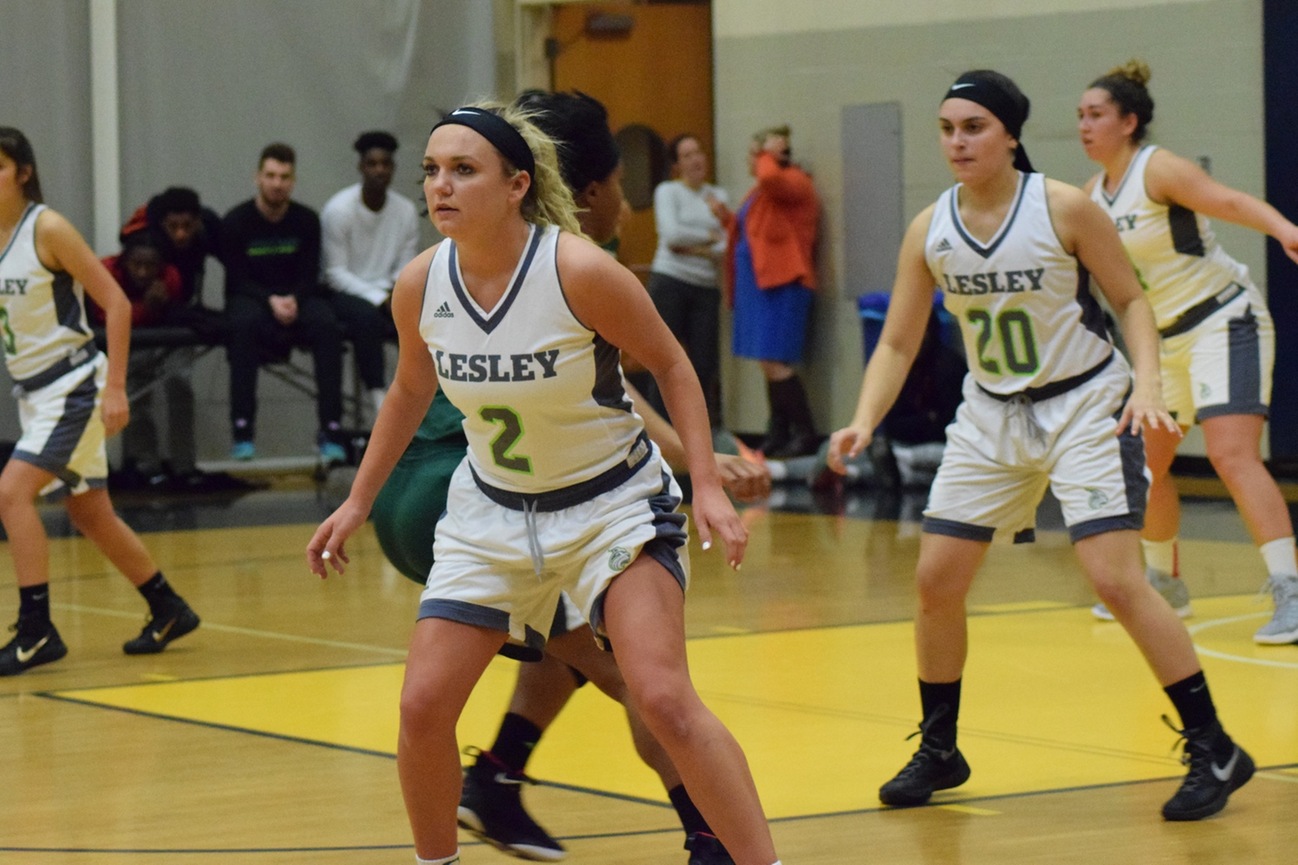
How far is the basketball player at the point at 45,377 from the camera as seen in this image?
6.55 metres

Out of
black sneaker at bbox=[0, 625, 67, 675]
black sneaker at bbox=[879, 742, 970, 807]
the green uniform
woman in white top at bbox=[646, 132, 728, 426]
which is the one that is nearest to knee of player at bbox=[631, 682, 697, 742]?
the green uniform

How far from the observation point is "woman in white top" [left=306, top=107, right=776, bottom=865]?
368 cm

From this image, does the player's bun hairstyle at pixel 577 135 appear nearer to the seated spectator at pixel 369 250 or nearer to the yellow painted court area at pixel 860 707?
the yellow painted court area at pixel 860 707

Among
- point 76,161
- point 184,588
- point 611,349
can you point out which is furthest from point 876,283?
point 611,349

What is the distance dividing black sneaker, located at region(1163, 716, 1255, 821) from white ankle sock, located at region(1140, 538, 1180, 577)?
2.63m

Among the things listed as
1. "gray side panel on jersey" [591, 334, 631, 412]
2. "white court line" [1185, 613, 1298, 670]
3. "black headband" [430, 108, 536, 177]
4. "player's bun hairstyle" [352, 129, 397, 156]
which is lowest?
"white court line" [1185, 613, 1298, 670]

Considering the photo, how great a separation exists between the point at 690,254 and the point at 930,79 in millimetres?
1879

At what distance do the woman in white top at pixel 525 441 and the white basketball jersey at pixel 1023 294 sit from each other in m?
1.17

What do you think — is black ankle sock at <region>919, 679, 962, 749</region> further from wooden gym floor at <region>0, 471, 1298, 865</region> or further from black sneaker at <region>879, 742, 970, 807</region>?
wooden gym floor at <region>0, 471, 1298, 865</region>

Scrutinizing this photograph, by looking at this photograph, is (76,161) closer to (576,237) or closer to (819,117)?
(819,117)

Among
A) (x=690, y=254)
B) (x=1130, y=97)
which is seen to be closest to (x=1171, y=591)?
(x=1130, y=97)

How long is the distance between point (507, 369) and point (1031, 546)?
5.93 meters

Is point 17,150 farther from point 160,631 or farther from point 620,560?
point 620,560

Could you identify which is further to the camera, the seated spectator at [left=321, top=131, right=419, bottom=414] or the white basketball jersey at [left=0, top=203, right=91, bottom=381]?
the seated spectator at [left=321, top=131, right=419, bottom=414]
